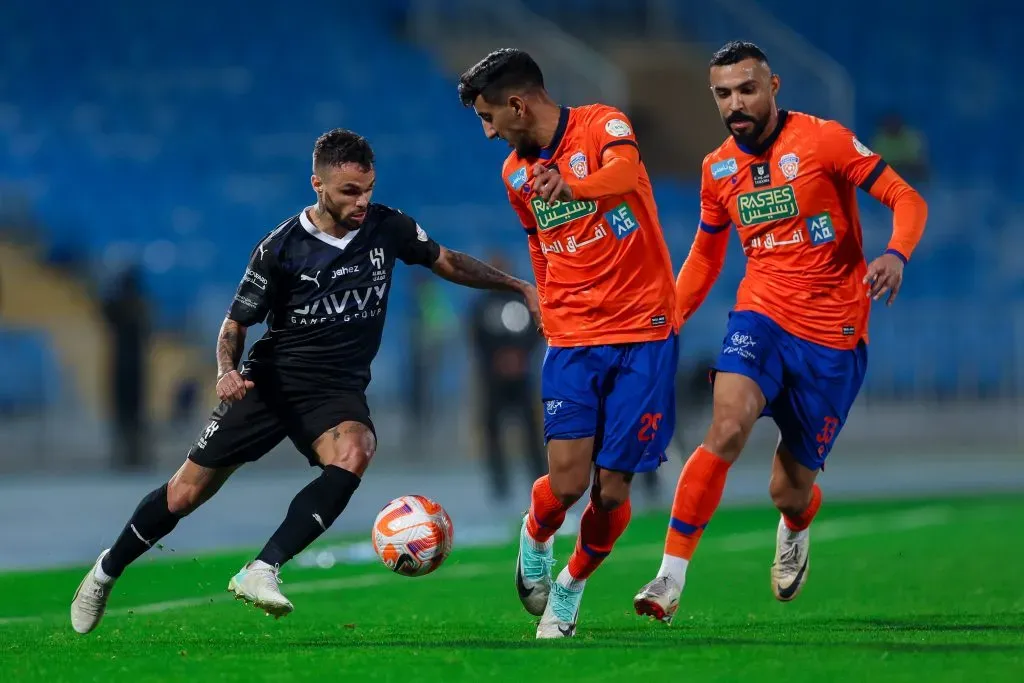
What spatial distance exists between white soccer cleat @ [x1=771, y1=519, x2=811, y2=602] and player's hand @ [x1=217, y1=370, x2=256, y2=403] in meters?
2.95

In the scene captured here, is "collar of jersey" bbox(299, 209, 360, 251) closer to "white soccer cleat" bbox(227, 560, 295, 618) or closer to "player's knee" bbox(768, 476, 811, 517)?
"white soccer cleat" bbox(227, 560, 295, 618)

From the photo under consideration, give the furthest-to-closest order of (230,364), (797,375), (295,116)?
1. (295,116)
2. (797,375)
3. (230,364)

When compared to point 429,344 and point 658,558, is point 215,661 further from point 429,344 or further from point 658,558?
point 429,344

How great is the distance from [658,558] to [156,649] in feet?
16.4

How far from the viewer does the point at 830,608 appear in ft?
25.3

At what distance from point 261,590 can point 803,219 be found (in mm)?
3017

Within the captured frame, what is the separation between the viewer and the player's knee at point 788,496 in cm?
770

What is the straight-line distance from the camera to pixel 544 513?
270 inches

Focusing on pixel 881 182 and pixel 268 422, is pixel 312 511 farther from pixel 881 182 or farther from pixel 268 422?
pixel 881 182

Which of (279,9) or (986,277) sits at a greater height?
(279,9)

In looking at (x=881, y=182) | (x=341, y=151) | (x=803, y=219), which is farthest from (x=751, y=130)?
(x=341, y=151)

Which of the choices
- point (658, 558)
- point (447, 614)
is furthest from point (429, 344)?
point (447, 614)

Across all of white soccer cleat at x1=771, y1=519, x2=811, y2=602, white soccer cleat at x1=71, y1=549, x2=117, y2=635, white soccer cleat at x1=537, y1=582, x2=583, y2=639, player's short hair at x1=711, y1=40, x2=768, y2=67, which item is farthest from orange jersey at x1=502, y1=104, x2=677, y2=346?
white soccer cleat at x1=71, y1=549, x2=117, y2=635

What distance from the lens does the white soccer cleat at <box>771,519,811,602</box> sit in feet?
25.7
